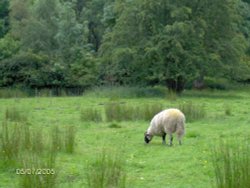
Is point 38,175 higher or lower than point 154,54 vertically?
lower

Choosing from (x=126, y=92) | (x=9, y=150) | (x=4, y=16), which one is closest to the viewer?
(x=9, y=150)

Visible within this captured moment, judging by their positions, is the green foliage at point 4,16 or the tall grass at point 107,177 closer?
the tall grass at point 107,177

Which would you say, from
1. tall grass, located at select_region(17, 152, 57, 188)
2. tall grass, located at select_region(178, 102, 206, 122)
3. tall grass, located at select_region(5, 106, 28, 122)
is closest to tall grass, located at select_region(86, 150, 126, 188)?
tall grass, located at select_region(17, 152, 57, 188)

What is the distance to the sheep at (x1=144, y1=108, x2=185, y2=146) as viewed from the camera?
13305 millimetres

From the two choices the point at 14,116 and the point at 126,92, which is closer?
the point at 14,116

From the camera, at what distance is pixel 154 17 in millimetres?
34250

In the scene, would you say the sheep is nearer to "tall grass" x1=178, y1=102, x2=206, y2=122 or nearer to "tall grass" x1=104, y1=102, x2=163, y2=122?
"tall grass" x1=104, y1=102, x2=163, y2=122

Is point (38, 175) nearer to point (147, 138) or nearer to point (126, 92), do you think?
point (147, 138)

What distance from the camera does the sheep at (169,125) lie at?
13.3 metres

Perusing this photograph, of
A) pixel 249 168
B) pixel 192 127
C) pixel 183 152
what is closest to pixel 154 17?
pixel 192 127

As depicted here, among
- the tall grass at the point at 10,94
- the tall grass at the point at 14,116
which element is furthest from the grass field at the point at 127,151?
the tall grass at the point at 10,94

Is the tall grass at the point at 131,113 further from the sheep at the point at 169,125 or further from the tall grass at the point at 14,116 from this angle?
the sheep at the point at 169,125

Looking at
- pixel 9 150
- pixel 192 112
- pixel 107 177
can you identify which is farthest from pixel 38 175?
pixel 192 112

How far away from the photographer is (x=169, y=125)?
13.5 meters
